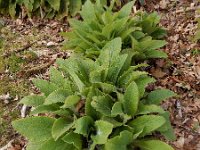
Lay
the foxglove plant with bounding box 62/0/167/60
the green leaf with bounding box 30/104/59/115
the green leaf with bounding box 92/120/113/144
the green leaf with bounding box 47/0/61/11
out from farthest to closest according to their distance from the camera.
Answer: the green leaf with bounding box 47/0/61/11
the foxglove plant with bounding box 62/0/167/60
the green leaf with bounding box 30/104/59/115
the green leaf with bounding box 92/120/113/144

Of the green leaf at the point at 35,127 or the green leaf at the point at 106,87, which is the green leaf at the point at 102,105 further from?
the green leaf at the point at 35,127

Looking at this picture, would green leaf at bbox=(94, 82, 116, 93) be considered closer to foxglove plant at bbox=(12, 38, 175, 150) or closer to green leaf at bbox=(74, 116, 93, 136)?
foxglove plant at bbox=(12, 38, 175, 150)

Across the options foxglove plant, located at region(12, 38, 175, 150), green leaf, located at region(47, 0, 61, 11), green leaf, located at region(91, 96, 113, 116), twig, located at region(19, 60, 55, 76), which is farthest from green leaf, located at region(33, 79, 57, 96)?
green leaf, located at region(47, 0, 61, 11)

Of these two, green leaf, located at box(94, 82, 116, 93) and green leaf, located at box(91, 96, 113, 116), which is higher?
green leaf, located at box(94, 82, 116, 93)

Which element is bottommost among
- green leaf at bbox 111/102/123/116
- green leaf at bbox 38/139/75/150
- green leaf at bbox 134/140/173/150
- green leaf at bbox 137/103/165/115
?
green leaf at bbox 134/140/173/150

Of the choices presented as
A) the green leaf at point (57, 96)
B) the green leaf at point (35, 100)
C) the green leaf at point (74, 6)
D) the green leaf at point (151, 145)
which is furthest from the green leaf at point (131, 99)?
the green leaf at point (74, 6)

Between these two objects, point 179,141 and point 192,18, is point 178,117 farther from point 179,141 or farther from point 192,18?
point 192,18

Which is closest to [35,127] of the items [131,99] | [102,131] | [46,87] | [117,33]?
[46,87]
